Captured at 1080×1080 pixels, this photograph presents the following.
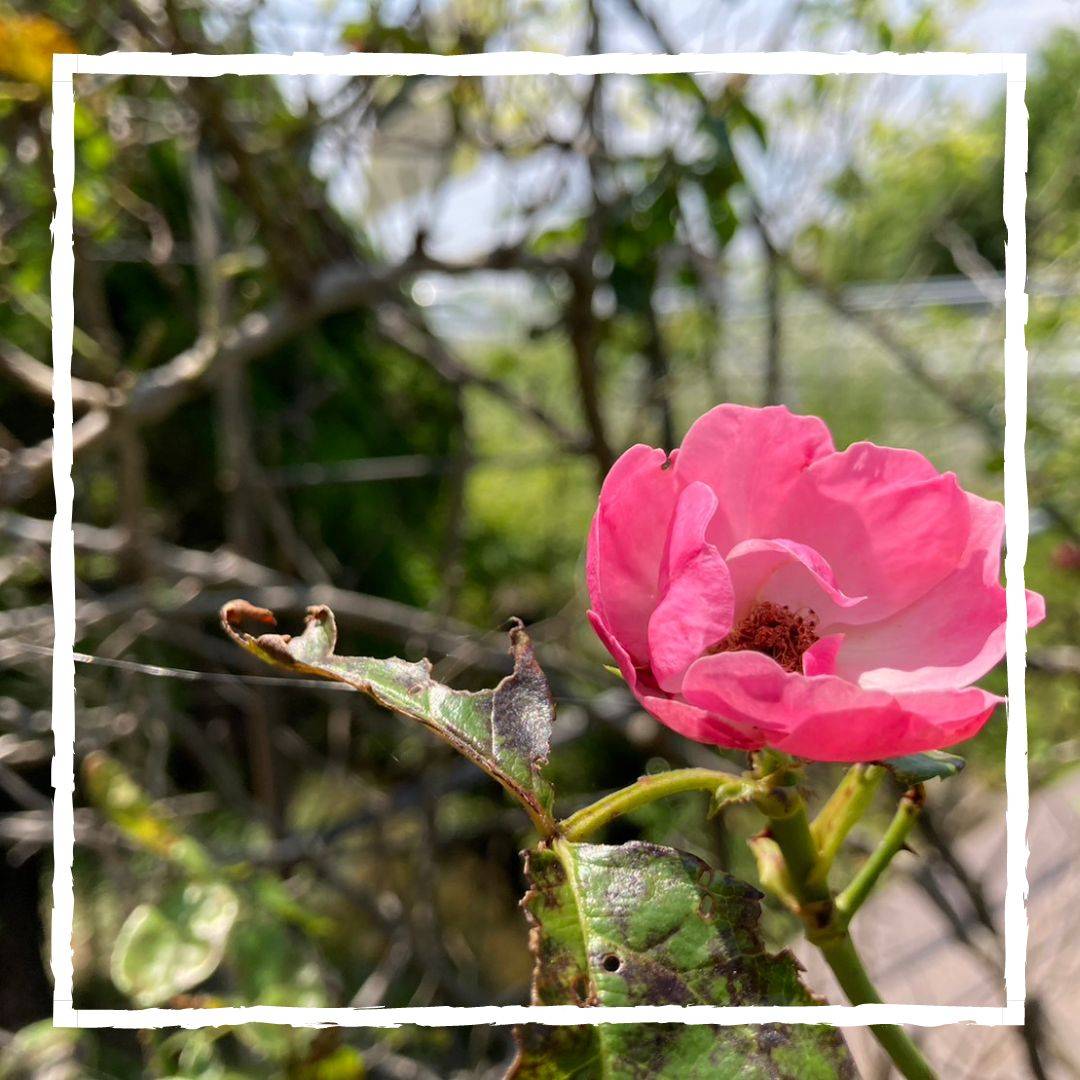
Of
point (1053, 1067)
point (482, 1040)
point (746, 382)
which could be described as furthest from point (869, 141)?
point (482, 1040)

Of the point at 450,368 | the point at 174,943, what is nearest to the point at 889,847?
the point at 174,943

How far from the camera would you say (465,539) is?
198cm

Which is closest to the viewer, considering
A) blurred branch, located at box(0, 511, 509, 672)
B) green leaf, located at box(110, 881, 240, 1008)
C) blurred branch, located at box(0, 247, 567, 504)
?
green leaf, located at box(110, 881, 240, 1008)

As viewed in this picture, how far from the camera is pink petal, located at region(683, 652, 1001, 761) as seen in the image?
214 mm

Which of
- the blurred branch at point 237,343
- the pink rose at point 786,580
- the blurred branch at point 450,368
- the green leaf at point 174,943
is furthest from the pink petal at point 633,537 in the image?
the blurred branch at point 450,368

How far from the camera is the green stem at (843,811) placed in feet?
0.91

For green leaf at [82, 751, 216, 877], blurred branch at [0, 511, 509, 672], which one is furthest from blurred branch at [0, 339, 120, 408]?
green leaf at [82, 751, 216, 877]

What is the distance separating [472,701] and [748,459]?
0.29 feet

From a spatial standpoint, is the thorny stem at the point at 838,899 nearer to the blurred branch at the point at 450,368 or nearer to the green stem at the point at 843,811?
the green stem at the point at 843,811

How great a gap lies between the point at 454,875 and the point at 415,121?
1226 millimetres

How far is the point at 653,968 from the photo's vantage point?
24 cm

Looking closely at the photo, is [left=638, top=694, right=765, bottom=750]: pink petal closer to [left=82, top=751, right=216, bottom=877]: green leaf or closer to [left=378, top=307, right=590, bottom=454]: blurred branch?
[left=82, top=751, right=216, bottom=877]: green leaf

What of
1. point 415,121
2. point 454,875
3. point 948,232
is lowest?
point 454,875

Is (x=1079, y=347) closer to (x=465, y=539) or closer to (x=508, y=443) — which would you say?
(x=465, y=539)
